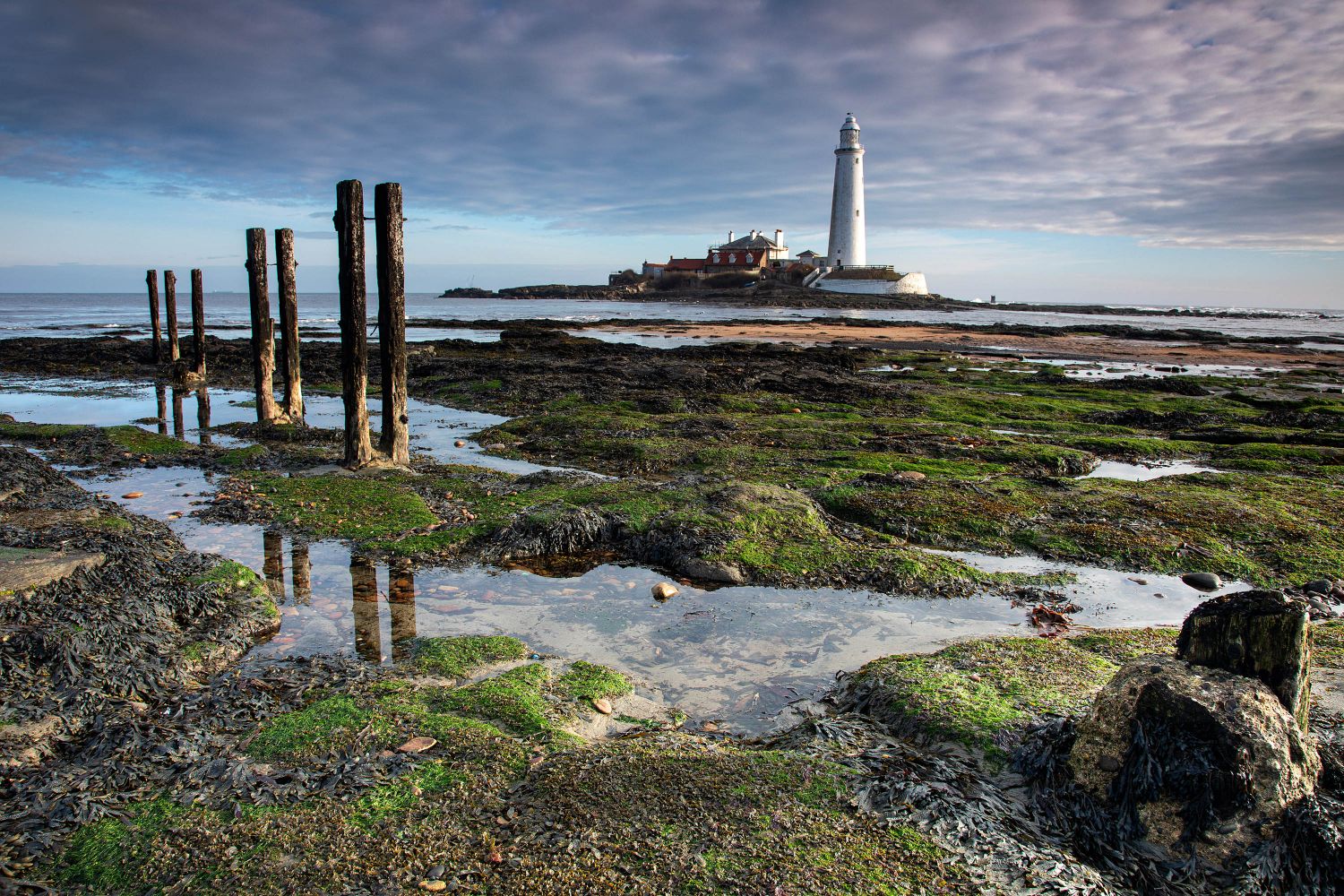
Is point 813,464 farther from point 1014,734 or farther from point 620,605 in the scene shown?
point 1014,734

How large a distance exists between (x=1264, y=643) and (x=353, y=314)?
11.3 m

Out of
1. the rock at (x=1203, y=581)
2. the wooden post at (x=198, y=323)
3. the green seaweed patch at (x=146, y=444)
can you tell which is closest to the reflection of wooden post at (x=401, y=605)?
the green seaweed patch at (x=146, y=444)

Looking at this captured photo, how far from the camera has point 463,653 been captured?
222 inches

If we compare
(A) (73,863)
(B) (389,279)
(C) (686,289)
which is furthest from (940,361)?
(C) (686,289)

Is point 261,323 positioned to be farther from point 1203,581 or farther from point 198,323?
point 1203,581

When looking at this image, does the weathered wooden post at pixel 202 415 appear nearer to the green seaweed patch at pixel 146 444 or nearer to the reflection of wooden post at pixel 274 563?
the green seaweed patch at pixel 146 444

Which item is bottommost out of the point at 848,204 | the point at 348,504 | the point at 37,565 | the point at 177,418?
the point at 348,504

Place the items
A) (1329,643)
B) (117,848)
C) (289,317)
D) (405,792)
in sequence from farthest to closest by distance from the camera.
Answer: (289,317), (1329,643), (405,792), (117,848)

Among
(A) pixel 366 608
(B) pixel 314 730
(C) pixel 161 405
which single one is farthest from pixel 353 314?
(C) pixel 161 405

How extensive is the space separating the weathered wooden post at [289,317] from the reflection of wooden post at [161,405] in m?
2.35

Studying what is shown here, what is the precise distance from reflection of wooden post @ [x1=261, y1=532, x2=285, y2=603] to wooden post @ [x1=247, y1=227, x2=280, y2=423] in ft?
27.6

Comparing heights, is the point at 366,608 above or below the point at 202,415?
below

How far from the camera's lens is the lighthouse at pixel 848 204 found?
91.1 meters

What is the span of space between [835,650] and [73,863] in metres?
4.71
